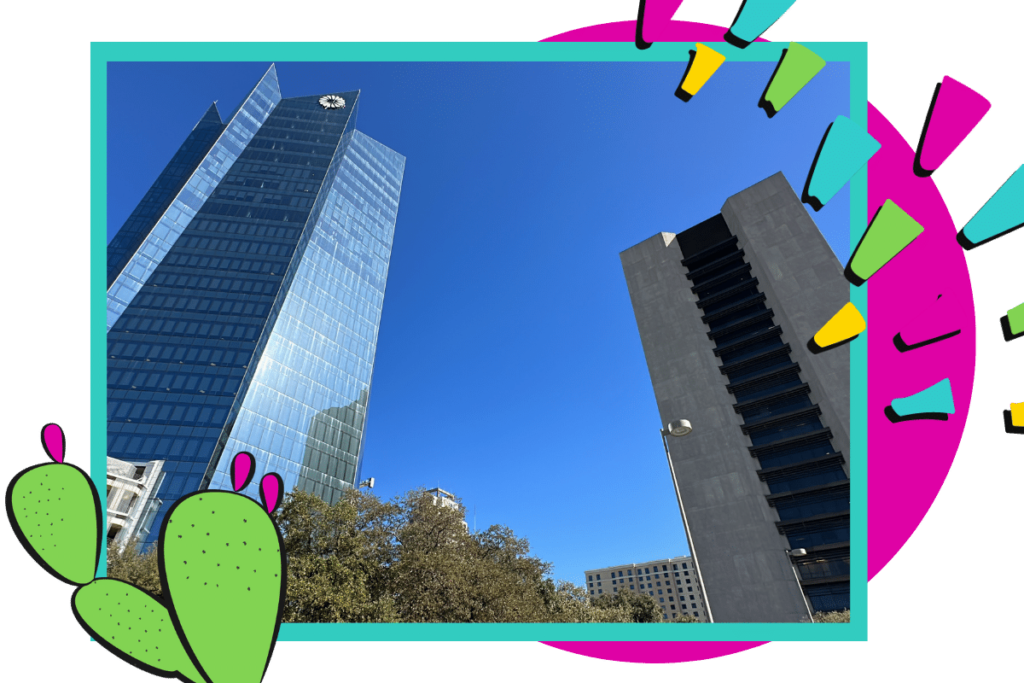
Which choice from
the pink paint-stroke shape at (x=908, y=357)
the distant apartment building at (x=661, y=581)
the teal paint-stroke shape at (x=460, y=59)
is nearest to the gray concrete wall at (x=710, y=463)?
the pink paint-stroke shape at (x=908, y=357)

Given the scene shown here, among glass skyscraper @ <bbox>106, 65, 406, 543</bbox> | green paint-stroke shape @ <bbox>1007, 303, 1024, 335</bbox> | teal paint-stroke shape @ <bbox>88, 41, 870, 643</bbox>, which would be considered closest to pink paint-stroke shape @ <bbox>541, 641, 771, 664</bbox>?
teal paint-stroke shape @ <bbox>88, 41, 870, 643</bbox>

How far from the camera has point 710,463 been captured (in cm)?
5169

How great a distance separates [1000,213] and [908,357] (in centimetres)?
275

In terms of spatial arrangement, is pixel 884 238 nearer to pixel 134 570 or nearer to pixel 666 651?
pixel 666 651

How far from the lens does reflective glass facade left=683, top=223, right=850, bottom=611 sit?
1806 inches

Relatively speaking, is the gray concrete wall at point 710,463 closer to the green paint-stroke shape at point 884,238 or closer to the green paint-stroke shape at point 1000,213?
the green paint-stroke shape at point 884,238

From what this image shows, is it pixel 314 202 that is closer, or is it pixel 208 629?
pixel 208 629

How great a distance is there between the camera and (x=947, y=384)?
8602 mm

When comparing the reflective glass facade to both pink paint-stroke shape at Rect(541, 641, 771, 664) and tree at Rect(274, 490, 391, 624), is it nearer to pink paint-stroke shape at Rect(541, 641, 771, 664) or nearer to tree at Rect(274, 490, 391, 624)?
tree at Rect(274, 490, 391, 624)

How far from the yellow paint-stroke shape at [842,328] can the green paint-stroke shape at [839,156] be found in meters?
1.92

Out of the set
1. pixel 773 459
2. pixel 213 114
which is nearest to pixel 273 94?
pixel 213 114

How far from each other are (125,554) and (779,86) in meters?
39.2

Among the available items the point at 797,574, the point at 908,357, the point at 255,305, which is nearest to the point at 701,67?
the point at 908,357

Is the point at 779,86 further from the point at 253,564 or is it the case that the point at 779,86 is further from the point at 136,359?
the point at 136,359
